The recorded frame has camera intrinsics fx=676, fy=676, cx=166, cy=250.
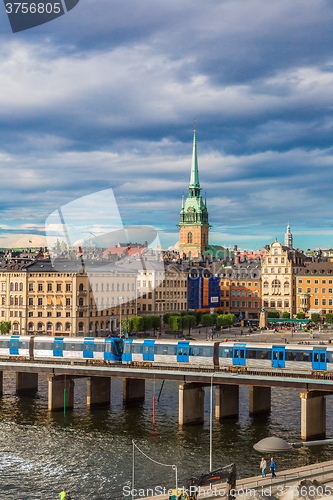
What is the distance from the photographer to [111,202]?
60156 millimetres

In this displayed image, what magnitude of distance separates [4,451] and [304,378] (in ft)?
76.0

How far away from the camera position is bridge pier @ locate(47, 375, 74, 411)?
2427 inches

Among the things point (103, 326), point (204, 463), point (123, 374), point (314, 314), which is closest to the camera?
point (204, 463)

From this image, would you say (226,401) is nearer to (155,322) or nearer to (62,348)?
(62,348)

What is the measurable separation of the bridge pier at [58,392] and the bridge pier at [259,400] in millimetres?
16659

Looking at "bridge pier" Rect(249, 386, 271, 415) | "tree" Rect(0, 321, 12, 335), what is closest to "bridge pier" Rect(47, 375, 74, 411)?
"bridge pier" Rect(249, 386, 271, 415)

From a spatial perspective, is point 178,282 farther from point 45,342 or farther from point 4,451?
point 4,451

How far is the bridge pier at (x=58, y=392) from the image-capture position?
61.7 meters

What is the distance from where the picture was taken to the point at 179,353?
6091cm

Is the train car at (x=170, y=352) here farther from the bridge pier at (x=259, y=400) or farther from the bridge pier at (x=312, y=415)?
the bridge pier at (x=312, y=415)

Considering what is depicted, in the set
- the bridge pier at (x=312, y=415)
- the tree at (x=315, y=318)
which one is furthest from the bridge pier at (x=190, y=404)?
the tree at (x=315, y=318)

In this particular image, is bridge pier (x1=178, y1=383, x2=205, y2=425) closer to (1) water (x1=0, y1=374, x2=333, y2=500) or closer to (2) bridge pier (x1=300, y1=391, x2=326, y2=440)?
(1) water (x1=0, y1=374, x2=333, y2=500)

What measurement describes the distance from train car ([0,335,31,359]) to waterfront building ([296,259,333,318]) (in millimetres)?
110113

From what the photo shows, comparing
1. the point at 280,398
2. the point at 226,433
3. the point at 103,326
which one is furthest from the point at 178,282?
the point at 226,433
